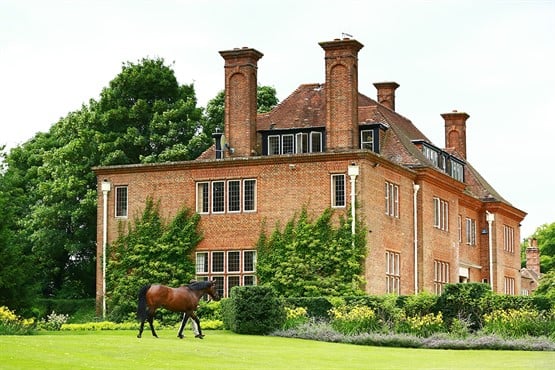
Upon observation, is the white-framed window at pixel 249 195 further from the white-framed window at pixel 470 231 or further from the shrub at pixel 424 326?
the white-framed window at pixel 470 231

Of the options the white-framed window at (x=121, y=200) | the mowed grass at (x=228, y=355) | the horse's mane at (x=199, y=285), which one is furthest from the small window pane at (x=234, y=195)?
the mowed grass at (x=228, y=355)

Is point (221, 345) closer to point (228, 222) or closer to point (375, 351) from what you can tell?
point (375, 351)

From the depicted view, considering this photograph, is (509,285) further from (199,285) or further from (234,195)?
(199,285)

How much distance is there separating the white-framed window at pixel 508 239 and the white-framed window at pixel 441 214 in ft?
36.8

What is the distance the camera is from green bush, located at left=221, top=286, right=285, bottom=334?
39.1 meters

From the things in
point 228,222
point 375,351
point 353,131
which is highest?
point 353,131

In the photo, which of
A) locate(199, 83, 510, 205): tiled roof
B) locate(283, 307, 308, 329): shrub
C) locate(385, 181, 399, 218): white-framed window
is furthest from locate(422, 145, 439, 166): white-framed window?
locate(283, 307, 308, 329): shrub

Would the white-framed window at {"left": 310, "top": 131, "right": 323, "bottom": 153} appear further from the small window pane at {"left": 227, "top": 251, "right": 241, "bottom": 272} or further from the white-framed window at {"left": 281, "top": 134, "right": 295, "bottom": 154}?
the small window pane at {"left": 227, "top": 251, "right": 241, "bottom": 272}

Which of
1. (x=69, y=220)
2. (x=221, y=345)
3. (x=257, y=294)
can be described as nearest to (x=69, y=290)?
(x=69, y=220)

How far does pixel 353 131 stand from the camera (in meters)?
48.9

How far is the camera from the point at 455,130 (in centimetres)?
7062

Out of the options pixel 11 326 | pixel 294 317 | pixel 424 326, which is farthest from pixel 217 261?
pixel 11 326

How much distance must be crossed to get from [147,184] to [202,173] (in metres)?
2.70

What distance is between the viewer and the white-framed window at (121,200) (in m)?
52.2
